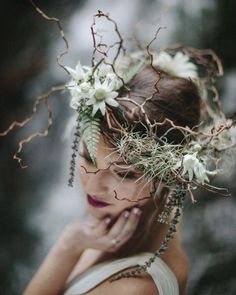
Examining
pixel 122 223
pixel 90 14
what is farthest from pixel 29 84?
pixel 122 223

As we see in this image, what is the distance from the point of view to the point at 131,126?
1.06 metres

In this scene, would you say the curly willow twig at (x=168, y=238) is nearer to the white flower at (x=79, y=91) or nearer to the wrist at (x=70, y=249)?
the wrist at (x=70, y=249)

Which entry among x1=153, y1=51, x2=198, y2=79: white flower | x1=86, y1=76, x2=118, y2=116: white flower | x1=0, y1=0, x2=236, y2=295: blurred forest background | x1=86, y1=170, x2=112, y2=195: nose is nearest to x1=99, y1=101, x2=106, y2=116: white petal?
x1=86, y1=76, x2=118, y2=116: white flower

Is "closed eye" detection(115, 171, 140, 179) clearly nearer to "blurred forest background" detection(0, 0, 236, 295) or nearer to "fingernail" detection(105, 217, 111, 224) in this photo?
"fingernail" detection(105, 217, 111, 224)

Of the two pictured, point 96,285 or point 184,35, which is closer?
point 96,285

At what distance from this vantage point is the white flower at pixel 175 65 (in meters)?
1.26

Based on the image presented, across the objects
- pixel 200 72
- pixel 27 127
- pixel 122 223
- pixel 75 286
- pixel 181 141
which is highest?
pixel 200 72

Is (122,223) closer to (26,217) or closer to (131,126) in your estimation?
(131,126)

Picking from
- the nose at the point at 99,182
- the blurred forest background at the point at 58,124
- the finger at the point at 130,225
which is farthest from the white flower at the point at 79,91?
the blurred forest background at the point at 58,124

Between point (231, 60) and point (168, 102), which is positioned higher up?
point (231, 60)

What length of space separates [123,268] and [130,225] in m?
0.08

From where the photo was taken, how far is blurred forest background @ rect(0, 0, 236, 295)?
1.41 metres

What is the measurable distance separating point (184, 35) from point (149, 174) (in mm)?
664

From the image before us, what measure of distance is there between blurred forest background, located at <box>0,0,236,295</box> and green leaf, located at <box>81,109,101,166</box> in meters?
0.43
